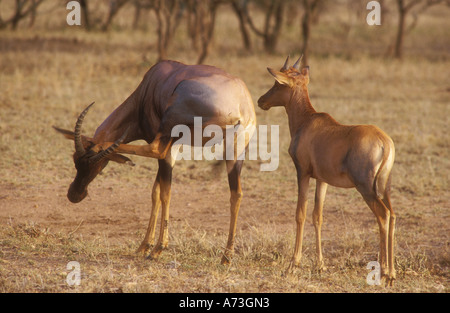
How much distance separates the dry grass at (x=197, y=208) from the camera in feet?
17.4

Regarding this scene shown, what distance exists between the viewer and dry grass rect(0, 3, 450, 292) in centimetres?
529

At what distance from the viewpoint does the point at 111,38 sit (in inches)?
933

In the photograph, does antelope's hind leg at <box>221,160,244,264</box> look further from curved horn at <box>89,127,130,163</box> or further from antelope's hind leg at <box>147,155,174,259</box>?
curved horn at <box>89,127,130,163</box>

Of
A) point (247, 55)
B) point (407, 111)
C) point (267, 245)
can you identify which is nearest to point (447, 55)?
point (247, 55)

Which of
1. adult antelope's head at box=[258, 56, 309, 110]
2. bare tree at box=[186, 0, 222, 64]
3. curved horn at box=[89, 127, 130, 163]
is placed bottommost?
curved horn at box=[89, 127, 130, 163]

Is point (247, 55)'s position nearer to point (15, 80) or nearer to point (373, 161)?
point (15, 80)

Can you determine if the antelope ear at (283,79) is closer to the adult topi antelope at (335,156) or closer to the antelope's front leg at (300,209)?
the adult topi antelope at (335,156)

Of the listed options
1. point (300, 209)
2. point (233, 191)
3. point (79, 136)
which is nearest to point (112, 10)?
point (79, 136)

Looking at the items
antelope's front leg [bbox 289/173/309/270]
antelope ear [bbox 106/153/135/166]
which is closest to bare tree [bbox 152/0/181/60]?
antelope ear [bbox 106/153/135/166]

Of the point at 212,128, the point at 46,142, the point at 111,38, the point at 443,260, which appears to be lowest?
the point at 443,260

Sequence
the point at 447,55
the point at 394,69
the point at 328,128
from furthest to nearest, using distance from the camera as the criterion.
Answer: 1. the point at 447,55
2. the point at 394,69
3. the point at 328,128

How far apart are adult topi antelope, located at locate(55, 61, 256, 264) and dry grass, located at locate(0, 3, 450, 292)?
20.9 inches

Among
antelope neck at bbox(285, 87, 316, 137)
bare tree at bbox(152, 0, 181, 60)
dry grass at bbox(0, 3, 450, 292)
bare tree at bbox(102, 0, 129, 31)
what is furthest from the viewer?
bare tree at bbox(102, 0, 129, 31)

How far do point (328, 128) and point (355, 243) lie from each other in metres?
1.53
